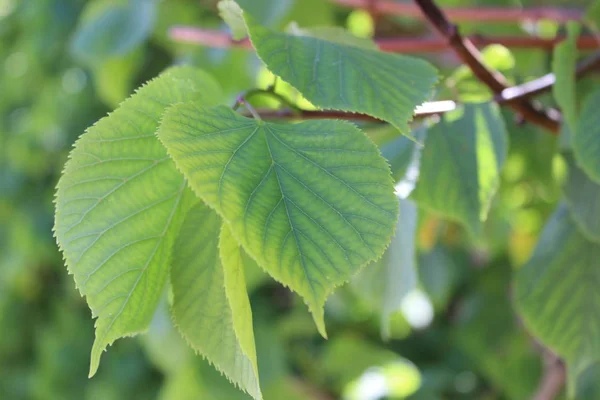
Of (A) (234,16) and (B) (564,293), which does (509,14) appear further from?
(A) (234,16)

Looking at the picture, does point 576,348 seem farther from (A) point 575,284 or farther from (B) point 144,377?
(B) point 144,377

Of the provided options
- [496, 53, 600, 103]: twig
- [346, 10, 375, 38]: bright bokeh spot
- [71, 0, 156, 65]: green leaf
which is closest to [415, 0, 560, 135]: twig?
[496, 53, 600, 103]: twig

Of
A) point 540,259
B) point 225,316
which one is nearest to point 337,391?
point 540,259

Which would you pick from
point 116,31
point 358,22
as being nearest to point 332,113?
point 116,31

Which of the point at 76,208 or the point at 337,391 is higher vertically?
the point at 76,208

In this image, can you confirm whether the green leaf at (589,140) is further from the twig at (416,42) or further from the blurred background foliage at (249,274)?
the twig at (416,42)

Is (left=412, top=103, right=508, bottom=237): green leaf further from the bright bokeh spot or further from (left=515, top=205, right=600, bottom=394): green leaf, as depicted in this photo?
the bright bokeh spot
